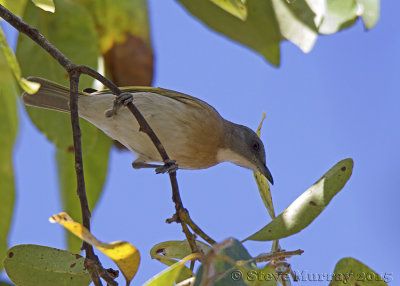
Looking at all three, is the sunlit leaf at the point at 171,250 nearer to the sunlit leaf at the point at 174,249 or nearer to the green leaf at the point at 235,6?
the sunlit leaf at the point at 174,249

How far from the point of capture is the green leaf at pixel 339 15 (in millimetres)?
2699

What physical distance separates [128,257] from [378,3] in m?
1.65

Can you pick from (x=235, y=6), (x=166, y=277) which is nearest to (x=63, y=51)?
(x=235, y=6)

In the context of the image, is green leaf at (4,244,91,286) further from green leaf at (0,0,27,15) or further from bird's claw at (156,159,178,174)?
green leaf at (0,0,27,15)

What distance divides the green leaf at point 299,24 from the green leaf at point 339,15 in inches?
2.5

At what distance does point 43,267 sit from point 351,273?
3.65 feet

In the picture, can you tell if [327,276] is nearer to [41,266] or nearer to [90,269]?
[90,269]

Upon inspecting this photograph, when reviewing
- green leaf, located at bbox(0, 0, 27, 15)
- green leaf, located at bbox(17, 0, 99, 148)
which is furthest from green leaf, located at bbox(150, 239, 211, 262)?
green leaf, located at bbox(0, 0, 27, 15)

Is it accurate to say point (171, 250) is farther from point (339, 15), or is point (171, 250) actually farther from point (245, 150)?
point (245, 150)

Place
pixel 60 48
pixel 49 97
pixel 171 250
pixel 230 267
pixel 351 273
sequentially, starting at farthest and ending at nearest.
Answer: pixel 49 97
pixel 60 48
pixel 171 250
pixel 351 273
pixel 230 267

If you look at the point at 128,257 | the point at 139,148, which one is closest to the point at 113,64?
the point at 139,148

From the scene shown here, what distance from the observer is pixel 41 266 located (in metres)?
2.05

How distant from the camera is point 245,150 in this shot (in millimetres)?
4398

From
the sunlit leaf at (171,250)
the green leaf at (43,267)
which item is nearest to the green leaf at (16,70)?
the green leaf at (43,267)
